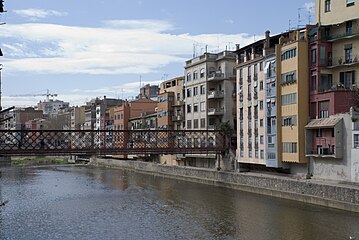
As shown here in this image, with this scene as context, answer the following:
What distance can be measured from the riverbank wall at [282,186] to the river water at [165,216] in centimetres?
75

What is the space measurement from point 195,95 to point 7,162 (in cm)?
5281

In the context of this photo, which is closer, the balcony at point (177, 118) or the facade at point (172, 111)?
the balcony at point (177, 118)

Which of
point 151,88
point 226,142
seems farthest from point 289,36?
point 151,88

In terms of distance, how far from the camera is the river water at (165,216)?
89.9 feet

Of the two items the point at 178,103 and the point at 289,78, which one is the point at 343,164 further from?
the point at 178,103

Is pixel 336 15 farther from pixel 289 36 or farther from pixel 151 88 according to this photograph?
pixel 151 88

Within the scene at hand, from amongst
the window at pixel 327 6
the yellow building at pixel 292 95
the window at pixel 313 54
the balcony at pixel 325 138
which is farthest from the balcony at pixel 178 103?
the balcony at pixel 325 138

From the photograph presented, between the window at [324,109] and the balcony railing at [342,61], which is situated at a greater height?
the balcony railing at [342,61]

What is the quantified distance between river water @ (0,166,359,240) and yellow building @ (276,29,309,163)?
4.98 m

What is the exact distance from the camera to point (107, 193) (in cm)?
4697

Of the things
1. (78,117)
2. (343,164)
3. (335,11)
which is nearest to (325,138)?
(343,164)

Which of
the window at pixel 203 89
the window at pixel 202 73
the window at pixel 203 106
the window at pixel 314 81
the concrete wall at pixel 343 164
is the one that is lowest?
the concrete wall at pixel 343 164

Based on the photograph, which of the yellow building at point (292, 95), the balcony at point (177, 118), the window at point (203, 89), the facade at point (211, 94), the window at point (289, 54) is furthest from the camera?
the balcony at point (177, 118)

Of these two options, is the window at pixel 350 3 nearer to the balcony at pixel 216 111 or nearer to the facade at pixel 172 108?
the balcony at pixel 216 111
